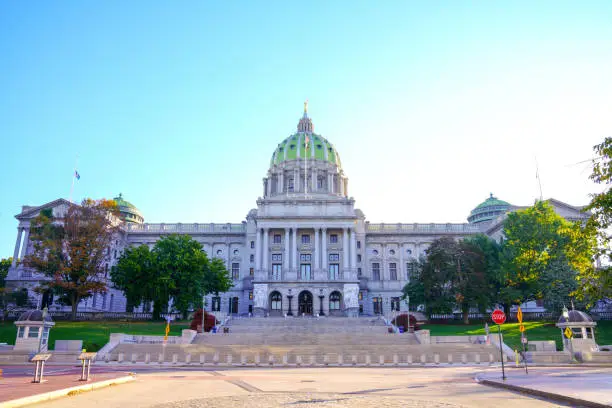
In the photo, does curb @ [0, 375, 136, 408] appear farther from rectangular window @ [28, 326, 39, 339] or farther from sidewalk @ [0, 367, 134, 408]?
rectangular window @ [28, 326, 39, 339]

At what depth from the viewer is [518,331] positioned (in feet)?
150

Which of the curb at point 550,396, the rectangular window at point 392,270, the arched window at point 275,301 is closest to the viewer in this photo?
the curb at point 550,396

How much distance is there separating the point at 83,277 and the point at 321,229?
3452 centimetres

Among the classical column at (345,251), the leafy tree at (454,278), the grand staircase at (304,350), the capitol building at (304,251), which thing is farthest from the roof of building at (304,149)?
the grand staircase at (304,350)

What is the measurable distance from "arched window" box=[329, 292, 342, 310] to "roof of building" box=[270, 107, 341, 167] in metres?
34.2

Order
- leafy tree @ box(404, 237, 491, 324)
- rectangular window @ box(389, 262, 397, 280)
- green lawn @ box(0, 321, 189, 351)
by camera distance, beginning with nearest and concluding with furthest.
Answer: green lawn @ box(0, 321, 189, 351) → leafy tree @ box(404, 237, 491, 324) → rectangular window @ box(389, 262, 397, 280)

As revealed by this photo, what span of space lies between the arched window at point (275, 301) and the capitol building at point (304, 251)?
15cm

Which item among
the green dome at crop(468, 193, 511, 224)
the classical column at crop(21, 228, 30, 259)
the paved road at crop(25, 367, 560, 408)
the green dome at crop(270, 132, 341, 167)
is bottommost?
the paved road at crop(25, 367, 560, 408)

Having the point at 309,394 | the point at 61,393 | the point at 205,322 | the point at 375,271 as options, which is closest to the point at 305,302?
the point at 375,271

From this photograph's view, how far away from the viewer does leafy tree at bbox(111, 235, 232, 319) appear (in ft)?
183

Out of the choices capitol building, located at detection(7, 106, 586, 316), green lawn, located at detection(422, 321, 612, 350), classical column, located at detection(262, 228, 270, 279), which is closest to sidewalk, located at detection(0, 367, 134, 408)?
green lawn, located at detection(422, 321, 612, 350)

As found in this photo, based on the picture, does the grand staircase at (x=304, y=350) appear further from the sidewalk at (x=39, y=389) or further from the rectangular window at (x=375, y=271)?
the rectangular window at (x=375, y=271)

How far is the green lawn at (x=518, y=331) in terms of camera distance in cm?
4134

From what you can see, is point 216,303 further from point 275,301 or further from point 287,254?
point 287,254
